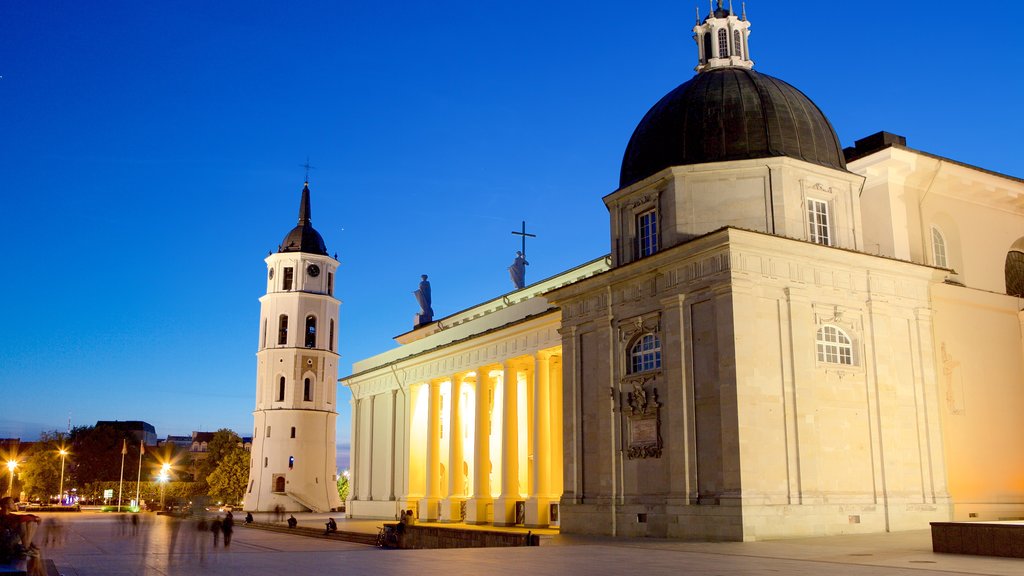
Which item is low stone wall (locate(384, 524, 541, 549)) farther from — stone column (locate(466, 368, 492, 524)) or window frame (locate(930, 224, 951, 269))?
window frame (locate(930, 224, 951, 269))

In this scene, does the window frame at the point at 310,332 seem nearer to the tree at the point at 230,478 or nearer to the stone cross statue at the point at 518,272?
the tree at the point at 230,478

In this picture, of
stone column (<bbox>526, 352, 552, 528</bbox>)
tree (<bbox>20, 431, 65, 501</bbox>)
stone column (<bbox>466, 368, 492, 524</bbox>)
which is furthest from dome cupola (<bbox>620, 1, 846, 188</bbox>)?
tree (<bbox>20, 431, 65, 501</bbox>)

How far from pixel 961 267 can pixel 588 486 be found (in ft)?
54.5

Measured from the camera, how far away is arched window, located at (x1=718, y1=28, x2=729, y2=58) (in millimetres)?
36528

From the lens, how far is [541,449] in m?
40.6

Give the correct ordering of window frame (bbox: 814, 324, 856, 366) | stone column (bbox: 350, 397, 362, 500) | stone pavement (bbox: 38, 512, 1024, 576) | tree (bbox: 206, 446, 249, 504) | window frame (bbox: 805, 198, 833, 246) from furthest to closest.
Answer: tree (bbox: 206, 446, 249, 504) → stone column (bbox: 350, 397, 362, 500) → window frame (bbox: 805, 198, 833, 246) → window frame (bbox: 814, 324, 856, 366) → stone pavement (bbox: 38, 512, 1024, 576)

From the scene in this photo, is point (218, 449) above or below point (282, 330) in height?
below

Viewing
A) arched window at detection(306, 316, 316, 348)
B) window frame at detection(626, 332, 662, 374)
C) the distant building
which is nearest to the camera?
window frame at detection(626, 332, 662, 374)

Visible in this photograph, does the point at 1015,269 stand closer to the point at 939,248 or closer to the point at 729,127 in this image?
the point at 939,248

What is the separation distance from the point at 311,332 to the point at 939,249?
68892mm

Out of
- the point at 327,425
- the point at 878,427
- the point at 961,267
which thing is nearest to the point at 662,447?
the point at 878,427

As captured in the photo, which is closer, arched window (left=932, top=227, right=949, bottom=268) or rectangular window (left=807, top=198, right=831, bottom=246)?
rectangular window (left=807, top=198, right=831, bottom=246)

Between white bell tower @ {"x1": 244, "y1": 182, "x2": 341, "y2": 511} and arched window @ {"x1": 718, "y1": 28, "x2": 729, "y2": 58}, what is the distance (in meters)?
63.4

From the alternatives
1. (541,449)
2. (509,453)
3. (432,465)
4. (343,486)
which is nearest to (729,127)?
(541,449)
